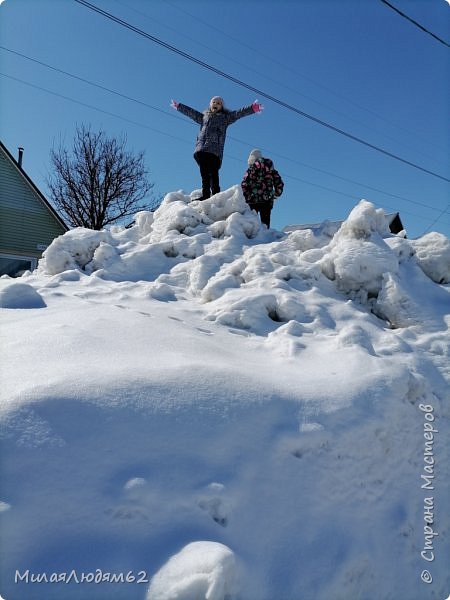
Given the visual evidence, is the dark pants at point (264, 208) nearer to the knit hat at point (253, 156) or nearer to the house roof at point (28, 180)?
the knit hat at point (253, 156)

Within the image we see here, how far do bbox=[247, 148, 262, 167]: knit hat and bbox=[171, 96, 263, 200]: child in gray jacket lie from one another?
0.51 meters

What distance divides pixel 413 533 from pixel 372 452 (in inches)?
16.0

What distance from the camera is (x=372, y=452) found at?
2.06 m

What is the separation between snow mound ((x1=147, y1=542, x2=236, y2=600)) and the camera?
1.20 m

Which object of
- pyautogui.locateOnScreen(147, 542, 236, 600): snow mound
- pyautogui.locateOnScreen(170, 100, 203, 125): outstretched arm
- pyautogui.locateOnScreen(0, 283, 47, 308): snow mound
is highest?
pyautogui.locateOnScreen(170, 100, 203, 125): outstretched arm

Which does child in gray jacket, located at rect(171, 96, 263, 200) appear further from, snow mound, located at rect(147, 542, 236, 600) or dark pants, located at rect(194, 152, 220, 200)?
Result: snow mound, located at rect(147, 542, 236, 600)

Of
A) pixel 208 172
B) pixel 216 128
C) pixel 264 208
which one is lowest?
pixel 264 208

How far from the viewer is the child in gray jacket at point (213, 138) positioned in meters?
6.53

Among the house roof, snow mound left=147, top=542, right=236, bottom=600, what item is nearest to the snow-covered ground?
snow mound left=147, top=542, right=236, bottom=600

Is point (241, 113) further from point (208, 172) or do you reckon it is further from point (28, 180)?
point (28, 180)

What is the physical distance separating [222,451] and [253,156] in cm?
590

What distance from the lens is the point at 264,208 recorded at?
647 centimetres

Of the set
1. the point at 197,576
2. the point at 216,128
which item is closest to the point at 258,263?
the point at 216,128

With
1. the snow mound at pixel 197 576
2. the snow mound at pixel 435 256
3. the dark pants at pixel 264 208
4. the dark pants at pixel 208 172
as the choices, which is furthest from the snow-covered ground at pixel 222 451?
Answer: the dark pants at pixel 208 172
